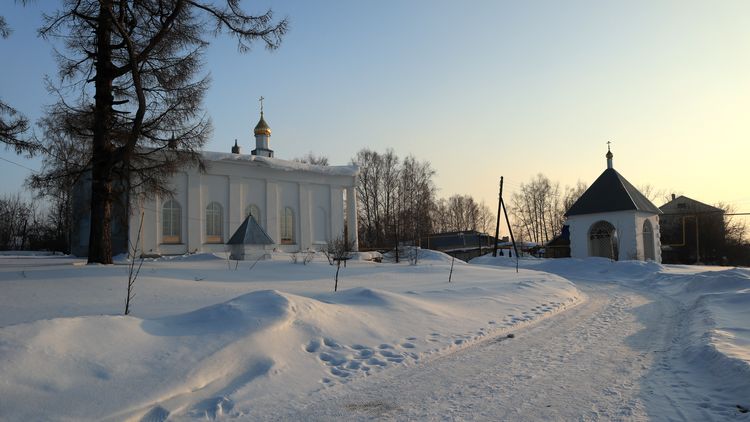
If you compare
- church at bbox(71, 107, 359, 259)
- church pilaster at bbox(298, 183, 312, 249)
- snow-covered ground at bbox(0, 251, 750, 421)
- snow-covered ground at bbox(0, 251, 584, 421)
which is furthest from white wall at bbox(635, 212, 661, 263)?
snow-covered ground at bbox(0, 251, 584, 421)

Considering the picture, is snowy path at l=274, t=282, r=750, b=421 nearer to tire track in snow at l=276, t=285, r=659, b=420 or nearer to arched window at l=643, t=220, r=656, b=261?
tire track in snow at l=276, t=285, r=659, b=420

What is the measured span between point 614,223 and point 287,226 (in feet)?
61.6

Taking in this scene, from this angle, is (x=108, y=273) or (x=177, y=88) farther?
(x=177, y=88)

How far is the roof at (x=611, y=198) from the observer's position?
29.9 m

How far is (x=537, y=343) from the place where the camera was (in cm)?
740

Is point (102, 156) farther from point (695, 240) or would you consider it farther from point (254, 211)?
point (695, 240)

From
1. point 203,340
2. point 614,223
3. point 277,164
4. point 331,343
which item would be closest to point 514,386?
point 331,343

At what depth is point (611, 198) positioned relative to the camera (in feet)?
100

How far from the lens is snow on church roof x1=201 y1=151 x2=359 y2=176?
1025 inches

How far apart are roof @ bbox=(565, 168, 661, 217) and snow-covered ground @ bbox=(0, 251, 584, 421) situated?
67.0 ft

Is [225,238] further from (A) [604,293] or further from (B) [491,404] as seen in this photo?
(B) [491,404]

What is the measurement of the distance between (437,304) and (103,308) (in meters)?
5.83

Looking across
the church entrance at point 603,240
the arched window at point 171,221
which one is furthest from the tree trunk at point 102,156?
the church entrance at point 603,240

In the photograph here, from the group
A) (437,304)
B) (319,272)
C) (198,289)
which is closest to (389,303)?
(437,304)
